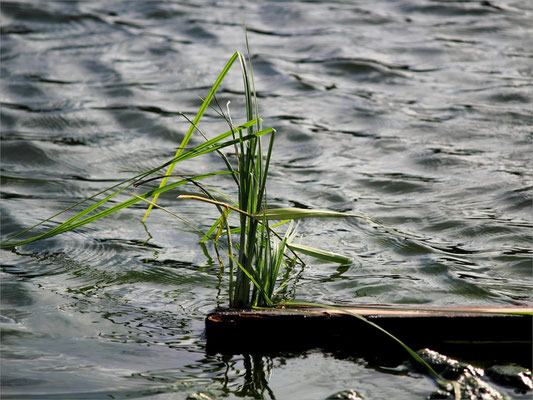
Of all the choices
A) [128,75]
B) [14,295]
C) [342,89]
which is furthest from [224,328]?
[128,75]

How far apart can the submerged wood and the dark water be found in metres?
0.06

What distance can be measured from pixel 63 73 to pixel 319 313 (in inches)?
158

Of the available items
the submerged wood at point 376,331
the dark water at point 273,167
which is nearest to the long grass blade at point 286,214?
the submerged wood at point 376,331

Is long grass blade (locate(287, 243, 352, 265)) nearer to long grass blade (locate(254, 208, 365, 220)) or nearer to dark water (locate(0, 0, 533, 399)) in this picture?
dark water (locate(0, 0, 533, 399))

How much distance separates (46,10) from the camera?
270 inches

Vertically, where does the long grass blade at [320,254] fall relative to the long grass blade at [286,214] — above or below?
below

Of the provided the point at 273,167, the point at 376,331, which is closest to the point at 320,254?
the point at 376,331

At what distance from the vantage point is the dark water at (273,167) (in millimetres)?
1948

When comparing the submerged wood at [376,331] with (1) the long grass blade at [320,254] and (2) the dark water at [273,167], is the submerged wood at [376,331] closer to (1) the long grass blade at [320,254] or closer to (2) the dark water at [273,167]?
(2) the dark water at [273,167]

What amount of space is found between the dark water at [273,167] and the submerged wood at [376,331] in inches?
2.2

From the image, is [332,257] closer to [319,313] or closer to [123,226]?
[319,313]

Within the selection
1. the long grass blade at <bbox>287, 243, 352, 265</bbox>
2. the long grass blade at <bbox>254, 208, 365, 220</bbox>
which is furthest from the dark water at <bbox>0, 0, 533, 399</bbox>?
the long grass blade at <bbox>254, 208, 365, 220</bbox>

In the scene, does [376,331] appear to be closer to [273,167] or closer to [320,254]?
[320,254]

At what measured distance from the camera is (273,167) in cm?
377
